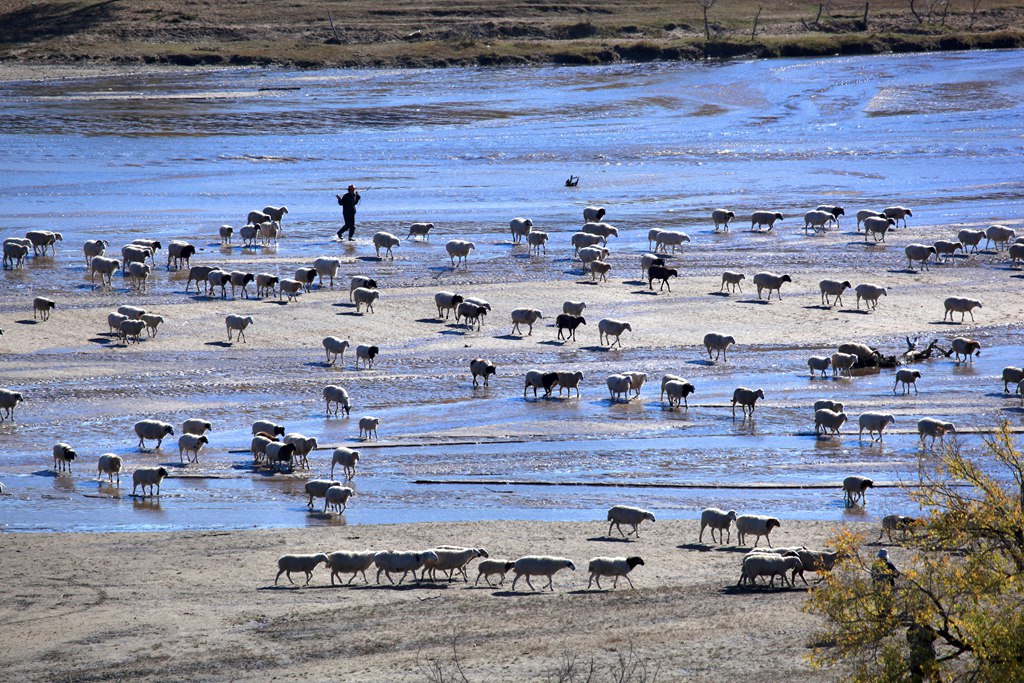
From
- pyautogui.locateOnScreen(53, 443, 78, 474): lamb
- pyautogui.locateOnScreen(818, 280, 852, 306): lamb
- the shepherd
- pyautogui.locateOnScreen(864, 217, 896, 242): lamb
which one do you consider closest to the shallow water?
pyautogui.locateOnScreen(53, 443, 78, 474): lamb

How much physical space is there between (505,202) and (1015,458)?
33.8 metres

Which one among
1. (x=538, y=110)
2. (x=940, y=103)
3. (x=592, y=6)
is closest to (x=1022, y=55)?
(x=940, y=103)

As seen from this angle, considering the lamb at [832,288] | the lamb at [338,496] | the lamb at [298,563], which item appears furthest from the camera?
the lamb at [832,288]

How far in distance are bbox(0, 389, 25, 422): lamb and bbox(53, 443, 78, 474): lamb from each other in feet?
8.47

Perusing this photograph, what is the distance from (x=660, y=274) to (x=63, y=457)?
54.4 ft

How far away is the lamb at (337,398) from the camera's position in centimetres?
2430

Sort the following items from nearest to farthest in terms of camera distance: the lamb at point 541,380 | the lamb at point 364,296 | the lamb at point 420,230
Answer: the lamb at point 541,380 < the lamb at point 364,296 < the lamb at point 420,230

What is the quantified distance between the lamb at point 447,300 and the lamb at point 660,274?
17.6ft

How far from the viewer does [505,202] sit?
4503 cm

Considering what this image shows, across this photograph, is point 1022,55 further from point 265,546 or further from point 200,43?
point 265,546

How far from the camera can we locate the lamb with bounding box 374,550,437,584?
1678 cm

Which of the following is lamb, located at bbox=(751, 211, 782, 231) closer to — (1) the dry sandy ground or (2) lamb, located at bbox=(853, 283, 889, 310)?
(2) lamb, located at bbox=(853, 283, 889, 310)

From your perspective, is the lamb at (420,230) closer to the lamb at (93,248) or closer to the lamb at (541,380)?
the lamb at (93,248)

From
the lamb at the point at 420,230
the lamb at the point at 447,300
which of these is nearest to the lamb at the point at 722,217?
the lamb at the point at 420,230
